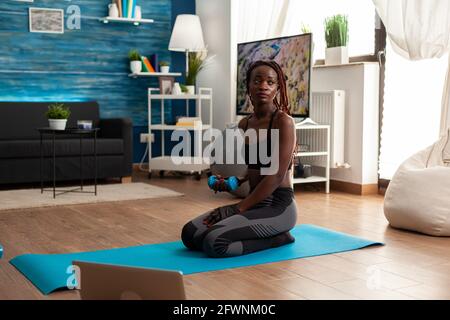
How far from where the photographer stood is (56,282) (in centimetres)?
254

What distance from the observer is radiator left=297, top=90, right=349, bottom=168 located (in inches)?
207

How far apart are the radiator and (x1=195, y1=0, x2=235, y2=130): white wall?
48.0 inches

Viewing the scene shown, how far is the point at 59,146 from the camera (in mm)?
5566

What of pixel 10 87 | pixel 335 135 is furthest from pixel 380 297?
pixel 10 87

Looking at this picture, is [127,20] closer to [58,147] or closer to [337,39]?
[58,147]

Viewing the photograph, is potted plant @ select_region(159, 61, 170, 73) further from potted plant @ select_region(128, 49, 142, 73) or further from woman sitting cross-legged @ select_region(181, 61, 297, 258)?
woman sitting cross-legged @ select_region(181, 61, 297, 258)

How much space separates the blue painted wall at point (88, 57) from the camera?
6242 millimetres

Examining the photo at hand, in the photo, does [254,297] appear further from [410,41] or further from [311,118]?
[311,118]

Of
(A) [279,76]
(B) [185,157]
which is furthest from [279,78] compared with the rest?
(B) [185,157]

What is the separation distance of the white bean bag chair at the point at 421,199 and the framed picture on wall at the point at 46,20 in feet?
13.4

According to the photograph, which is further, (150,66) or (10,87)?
(150,66)

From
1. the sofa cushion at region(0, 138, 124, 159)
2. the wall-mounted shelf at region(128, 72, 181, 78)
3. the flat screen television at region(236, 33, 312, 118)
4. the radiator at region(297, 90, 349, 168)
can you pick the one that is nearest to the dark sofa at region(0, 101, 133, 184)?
the sofa cushion at region(0, 138, 124, 159)

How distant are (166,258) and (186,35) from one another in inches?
155

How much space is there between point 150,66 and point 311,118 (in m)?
2.12
